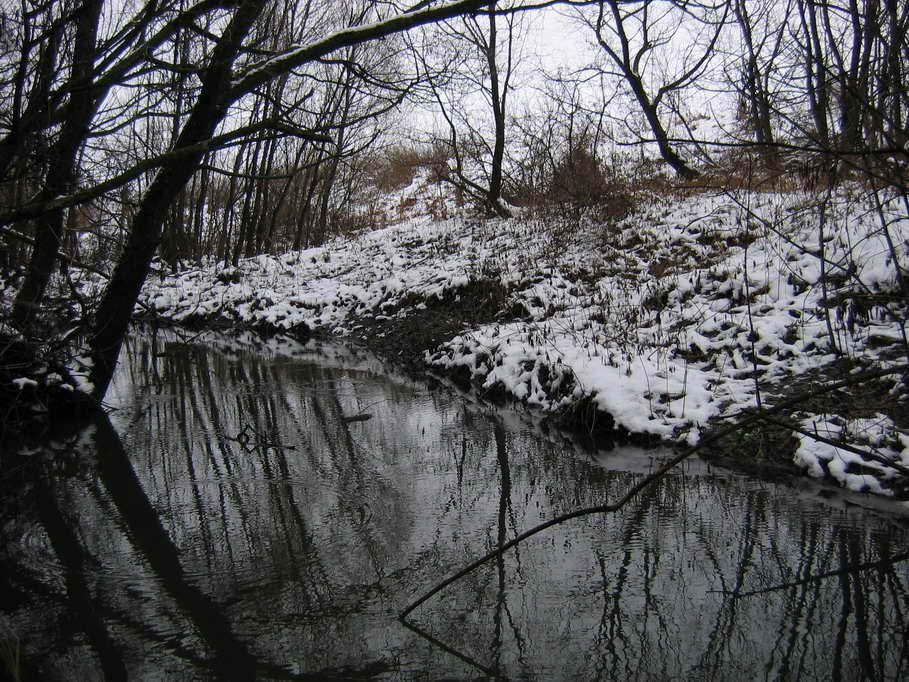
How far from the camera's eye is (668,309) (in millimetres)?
8484

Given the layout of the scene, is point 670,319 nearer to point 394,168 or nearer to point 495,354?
point 495,354

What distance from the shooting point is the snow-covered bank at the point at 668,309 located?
5645mm


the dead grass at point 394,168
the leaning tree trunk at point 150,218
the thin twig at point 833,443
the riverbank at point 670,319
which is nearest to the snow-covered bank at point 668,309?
the riverbank at point 670,319

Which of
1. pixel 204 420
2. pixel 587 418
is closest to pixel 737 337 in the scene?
pixel 587 418

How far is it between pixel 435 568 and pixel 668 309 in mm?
5792

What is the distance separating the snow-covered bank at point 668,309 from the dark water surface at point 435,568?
0.75m

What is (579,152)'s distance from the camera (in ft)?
46.6

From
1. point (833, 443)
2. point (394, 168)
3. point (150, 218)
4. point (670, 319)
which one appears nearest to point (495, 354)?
point (670, 319)

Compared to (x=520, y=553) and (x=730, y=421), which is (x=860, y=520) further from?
(x=520, y=553)

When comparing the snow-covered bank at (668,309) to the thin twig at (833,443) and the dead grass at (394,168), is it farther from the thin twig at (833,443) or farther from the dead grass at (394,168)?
the dead grass at (394,168)

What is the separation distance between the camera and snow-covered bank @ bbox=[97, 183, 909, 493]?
5.64m

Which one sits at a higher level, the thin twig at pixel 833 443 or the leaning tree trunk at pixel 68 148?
the leaning tree trunk at pixel 68 148

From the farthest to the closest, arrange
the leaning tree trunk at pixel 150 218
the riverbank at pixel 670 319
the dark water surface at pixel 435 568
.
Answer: the leaning tree trunk at pixel 150 218
the riverbank at pixel 670 319
the dark water surface at pixel 435 568

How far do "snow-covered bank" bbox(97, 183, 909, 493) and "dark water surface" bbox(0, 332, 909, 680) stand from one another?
2.47 ft
